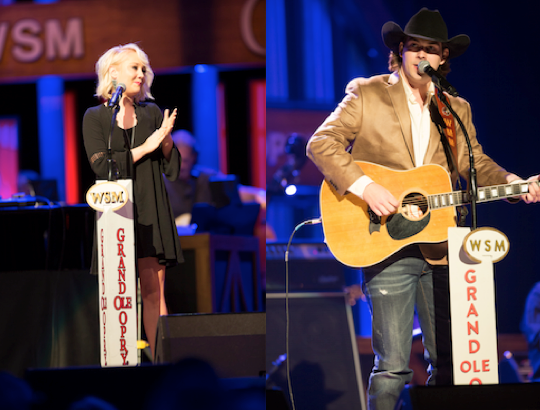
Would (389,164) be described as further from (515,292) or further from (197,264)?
(197,264)

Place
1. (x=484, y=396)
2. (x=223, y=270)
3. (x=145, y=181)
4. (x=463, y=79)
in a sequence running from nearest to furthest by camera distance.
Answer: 1. (x=484, y=396)
2. (x=145, y=181)
3. (x=463, y=79)
4. (x=223, y=270)

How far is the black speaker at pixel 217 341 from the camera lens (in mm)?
3391

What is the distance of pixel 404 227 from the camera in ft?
10.2

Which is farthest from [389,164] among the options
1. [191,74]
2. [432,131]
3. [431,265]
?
[191,74]

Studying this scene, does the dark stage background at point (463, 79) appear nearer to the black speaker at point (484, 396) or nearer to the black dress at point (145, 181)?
the black dress at point (145, 181)

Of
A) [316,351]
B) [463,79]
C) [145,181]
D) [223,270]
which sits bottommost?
[316,351]

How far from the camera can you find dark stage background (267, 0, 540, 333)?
392 cm

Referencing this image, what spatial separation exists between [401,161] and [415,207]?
27cm

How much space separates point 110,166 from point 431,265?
5.84ft

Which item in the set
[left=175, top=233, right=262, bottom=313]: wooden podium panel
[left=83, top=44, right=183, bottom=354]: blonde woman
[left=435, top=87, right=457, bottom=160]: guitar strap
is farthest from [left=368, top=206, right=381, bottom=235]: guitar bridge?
[left=175, top=233, right=262, bottom=313]: wooden podium panel

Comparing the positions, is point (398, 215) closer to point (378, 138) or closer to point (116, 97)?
point (378, 138)

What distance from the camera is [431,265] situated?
3.15 meters

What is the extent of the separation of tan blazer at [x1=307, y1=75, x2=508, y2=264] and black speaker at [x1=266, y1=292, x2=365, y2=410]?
0.98m

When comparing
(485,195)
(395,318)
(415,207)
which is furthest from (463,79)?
(395,318)
